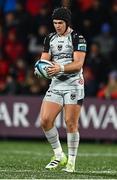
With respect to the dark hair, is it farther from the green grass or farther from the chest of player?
the green grass

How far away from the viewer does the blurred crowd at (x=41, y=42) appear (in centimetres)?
1917

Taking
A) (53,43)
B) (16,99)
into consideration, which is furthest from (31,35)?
(53,43)

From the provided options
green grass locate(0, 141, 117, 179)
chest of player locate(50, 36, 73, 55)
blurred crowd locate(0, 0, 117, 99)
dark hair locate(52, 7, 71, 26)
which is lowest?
green grass locate(0, 141, 117, 179)

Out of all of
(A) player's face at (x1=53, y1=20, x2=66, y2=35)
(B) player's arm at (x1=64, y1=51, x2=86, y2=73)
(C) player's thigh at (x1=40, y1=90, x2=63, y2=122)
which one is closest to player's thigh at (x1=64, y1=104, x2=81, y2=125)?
(C) player's thigh at (x1=40, y1=90, x2=63, y2=122)

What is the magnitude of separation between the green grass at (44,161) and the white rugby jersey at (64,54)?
1268mm

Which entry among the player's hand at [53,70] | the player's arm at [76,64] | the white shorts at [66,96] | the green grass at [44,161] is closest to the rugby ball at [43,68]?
the player's hand at [53,70]

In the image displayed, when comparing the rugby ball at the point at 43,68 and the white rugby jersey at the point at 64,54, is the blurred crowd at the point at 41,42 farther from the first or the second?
the rugby ball at the point at 43,68

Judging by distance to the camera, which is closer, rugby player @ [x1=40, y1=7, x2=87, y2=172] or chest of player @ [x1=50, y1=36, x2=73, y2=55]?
rugby player @ [x1=40, y1=7, x2=87, y2=172]

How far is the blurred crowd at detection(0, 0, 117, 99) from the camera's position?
19.2 m

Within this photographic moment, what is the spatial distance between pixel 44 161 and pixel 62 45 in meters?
2.69

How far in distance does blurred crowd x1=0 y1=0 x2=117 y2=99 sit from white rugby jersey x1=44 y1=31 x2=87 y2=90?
734 cm

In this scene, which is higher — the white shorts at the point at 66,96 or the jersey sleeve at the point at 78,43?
the jersey sleeve at the point at 78,43

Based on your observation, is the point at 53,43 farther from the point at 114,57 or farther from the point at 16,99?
the point at 114,57

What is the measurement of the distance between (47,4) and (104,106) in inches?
166
